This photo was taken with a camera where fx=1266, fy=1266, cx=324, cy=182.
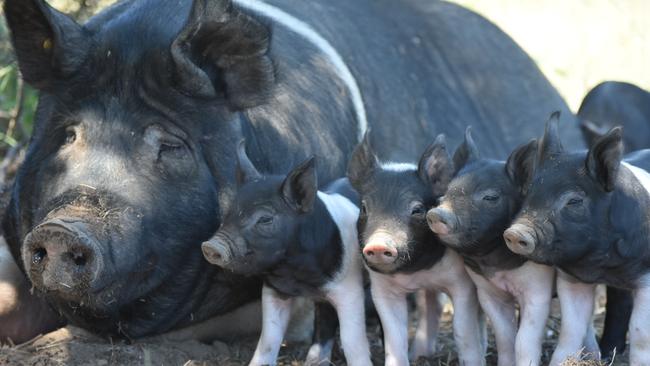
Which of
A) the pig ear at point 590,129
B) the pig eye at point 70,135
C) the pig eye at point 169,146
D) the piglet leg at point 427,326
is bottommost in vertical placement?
the pig ear at point 590,129

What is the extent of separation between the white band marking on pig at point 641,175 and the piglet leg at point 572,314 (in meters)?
0.40

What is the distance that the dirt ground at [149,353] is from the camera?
16.4 feet

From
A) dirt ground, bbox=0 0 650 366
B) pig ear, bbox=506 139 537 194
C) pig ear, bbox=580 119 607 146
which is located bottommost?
dirt ground, bbox=0 0 650 366

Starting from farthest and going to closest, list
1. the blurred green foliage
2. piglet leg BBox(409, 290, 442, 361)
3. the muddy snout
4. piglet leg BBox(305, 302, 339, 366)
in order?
the blurred green foliage < piglet leg BBox(409, 290, 442, 361) < piglet leg BBox(305, 302, 339, 366) < the muddy snout

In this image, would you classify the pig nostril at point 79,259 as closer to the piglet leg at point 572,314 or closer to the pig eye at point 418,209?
the pig eye at point 418,209

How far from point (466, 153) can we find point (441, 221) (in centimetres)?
70

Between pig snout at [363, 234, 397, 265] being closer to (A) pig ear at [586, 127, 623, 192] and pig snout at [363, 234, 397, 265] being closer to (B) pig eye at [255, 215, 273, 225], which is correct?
(B) pig eye at [255, 215, 273, 225]

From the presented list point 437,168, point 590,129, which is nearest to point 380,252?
point 437,168

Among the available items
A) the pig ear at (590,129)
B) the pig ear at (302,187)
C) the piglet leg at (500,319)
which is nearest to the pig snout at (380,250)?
the pig ear at (302,187)

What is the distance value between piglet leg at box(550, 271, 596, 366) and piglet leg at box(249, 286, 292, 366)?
103 centimetres

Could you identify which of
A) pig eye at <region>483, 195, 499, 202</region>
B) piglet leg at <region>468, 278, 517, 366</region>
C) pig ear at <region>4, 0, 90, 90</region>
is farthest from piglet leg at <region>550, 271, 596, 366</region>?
pig ear at <region>4, 0, 90, 90</region>

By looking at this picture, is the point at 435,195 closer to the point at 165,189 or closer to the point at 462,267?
the point at 462,267

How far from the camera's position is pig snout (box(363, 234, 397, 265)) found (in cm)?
429

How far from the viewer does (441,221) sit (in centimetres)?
427
